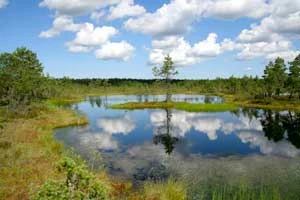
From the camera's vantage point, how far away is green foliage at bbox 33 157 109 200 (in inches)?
468

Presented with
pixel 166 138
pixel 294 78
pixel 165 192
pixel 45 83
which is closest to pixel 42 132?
pixel 166 138

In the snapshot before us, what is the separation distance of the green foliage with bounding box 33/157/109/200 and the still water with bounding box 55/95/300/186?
13397 mm

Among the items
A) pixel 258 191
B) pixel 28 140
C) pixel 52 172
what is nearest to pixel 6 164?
pixel 52 172

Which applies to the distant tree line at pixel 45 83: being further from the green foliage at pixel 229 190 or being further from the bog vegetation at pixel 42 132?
the green foliage at pixel 229 190

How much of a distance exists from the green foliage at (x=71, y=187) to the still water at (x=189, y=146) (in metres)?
13.4

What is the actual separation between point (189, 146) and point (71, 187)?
97.6ft

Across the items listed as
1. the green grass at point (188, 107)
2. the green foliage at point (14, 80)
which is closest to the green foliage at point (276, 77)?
the green grass at point (188, 107)

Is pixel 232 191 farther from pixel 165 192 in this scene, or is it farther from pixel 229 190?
pixel 165 192

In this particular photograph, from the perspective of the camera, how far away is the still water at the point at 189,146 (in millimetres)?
29359

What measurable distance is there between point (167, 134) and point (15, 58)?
116ft

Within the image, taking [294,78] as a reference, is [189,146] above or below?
below

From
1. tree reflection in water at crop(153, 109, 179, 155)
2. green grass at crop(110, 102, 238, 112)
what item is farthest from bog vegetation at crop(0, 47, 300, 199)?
tree reflection in water at crop(153, 109, 179, 155)

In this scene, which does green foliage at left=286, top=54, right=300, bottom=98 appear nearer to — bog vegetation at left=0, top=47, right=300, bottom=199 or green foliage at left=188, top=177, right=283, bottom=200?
bog vegetation at left=0, top=47, right=300, bottom=199

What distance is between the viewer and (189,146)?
41.2 metres
